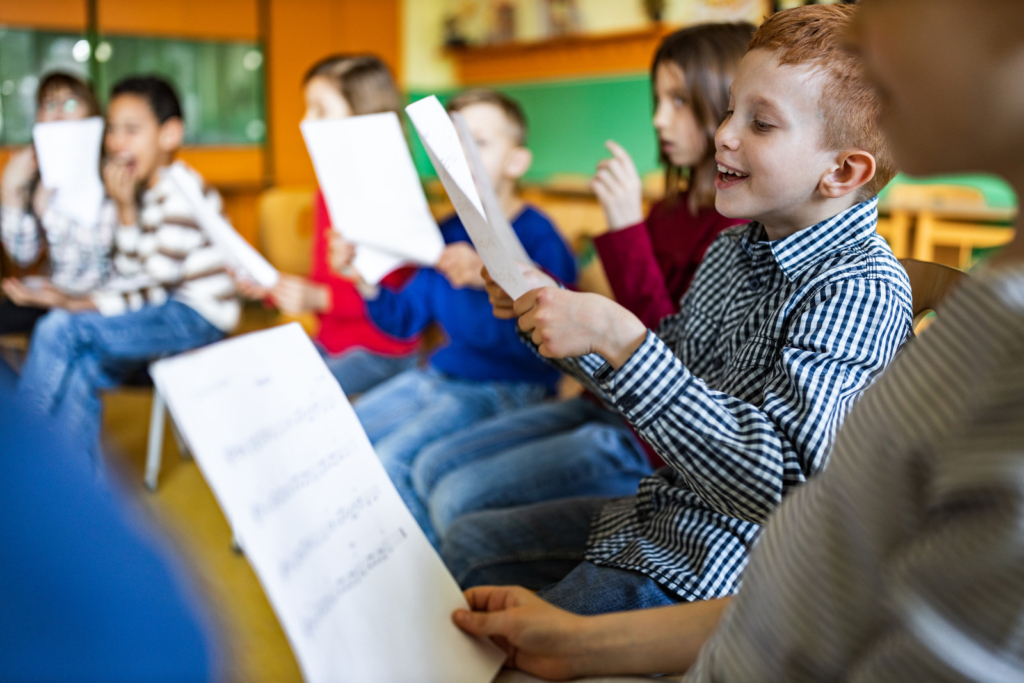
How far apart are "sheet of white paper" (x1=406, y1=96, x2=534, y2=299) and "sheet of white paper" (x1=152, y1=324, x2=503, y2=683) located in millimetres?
219

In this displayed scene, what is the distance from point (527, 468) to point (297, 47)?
4885mm

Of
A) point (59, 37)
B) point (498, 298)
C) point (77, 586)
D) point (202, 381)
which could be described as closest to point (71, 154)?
point (498, 298)

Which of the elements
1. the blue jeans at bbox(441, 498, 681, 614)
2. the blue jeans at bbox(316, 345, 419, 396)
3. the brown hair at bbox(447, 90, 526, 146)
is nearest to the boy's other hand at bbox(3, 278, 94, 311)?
the blue jeans at bbox(316, 345, 419, 396)

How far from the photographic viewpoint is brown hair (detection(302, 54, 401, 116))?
188 cm

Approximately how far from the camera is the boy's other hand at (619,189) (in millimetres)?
1224

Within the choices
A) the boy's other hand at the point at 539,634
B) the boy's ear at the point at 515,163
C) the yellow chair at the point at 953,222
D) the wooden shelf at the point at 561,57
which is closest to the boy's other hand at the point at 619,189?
the boy's ear at the point at 515,163

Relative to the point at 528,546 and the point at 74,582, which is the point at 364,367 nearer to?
the point at 528,546

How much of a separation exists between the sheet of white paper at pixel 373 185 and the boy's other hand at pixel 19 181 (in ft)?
4.45

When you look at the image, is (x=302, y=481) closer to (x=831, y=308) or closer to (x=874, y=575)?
(x=874, y=575)

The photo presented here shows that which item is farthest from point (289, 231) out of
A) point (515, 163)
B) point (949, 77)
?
point (949, 77)

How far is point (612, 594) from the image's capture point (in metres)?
0.79

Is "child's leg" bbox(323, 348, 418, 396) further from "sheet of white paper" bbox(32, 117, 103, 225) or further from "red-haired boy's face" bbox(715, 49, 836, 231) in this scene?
"red-haired boy's face" bbox(715, 49, 836, 231)

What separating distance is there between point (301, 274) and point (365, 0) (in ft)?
12.1

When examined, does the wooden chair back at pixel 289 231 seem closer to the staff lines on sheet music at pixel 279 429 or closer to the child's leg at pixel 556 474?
the child's leg at pixel 556 474
